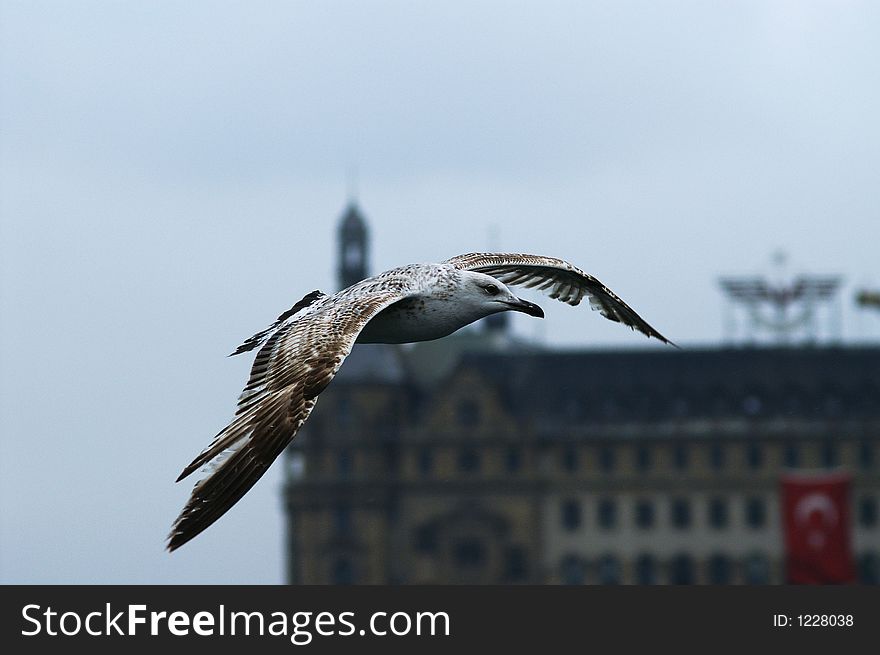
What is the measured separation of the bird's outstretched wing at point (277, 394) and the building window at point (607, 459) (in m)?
149

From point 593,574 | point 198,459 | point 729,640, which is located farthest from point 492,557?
point 198,459

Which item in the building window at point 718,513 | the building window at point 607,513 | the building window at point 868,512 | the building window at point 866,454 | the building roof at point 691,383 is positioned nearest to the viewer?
the building roof at point 691,383

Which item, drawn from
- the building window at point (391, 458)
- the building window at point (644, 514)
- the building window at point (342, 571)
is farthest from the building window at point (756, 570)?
the building window at point (342, 571)

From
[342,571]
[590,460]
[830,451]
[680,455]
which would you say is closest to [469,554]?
[342,571]

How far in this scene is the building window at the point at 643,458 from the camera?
17175 centimetres

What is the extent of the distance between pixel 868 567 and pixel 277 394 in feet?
530

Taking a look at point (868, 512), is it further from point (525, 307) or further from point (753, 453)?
point (525, 307)

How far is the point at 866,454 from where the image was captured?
173 metres

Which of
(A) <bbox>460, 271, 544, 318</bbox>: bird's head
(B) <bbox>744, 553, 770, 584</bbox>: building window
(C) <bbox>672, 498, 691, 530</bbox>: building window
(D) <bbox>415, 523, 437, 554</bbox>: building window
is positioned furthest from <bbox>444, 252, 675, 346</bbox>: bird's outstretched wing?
(B) <bbox>744, 553, 770, 584</bbox>: building window

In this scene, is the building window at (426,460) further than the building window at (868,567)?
No

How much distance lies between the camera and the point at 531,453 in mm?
173000

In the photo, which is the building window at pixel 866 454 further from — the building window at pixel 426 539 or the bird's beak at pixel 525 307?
the bird's beak at pixel 525 307

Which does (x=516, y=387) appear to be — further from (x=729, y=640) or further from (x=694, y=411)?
(x=729, y=640)

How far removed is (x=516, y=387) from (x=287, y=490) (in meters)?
22.2
